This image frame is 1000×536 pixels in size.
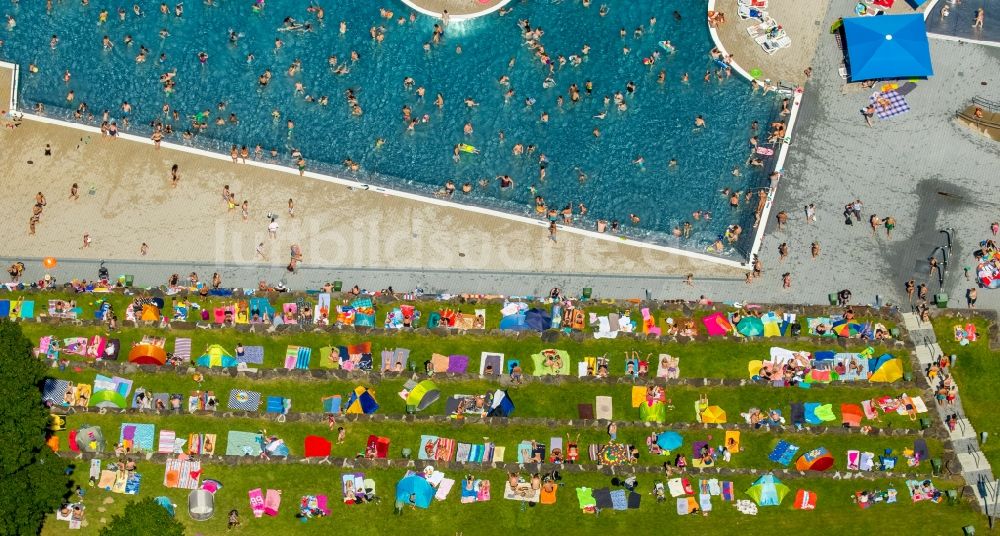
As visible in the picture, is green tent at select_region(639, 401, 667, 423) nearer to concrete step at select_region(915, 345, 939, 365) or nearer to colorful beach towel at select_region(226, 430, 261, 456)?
concrete step at select_region(915, 345, 939, 365)

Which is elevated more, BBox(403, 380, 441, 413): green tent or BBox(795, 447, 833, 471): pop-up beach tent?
BBox(403, 380, 441, 413): green tent

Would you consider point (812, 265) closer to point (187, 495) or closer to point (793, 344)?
point (793, 344)


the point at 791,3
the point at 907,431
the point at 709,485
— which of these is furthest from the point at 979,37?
the point at 709,485

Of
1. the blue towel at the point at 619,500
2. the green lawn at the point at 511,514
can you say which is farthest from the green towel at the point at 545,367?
the blue towel at the point at 619,500

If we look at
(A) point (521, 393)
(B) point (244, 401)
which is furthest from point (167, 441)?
(A) point (521, 393)

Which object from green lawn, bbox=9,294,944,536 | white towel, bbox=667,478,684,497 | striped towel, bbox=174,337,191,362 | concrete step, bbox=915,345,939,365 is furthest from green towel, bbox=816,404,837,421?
striped towel, bbox=174,337,191,362

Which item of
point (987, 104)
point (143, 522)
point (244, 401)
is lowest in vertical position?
point (143, 522)

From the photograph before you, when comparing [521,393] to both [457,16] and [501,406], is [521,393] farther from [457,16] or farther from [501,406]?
[457,16]
